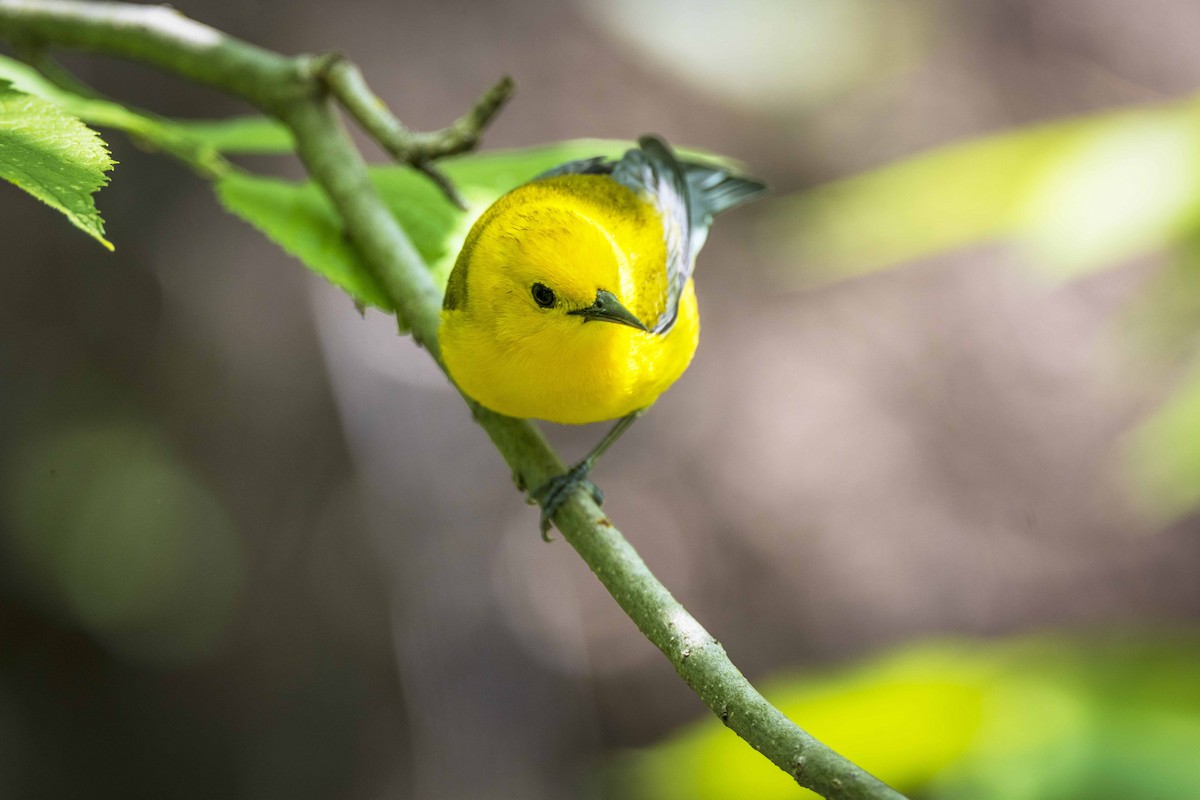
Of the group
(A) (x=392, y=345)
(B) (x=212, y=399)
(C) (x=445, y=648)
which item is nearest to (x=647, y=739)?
(C) (x=445, y=648)

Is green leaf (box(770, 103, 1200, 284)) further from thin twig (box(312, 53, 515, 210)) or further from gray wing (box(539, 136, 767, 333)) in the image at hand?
thin twig (box(312, 53, 515, 210))

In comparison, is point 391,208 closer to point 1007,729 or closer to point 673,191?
point 673,191

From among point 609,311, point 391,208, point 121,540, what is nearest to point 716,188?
point 391,208

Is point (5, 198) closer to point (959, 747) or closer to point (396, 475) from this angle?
point (396, 475)

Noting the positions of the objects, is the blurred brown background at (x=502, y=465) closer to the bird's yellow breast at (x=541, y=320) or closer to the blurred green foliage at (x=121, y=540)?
the blurred green foliage at (x=121, y=540)

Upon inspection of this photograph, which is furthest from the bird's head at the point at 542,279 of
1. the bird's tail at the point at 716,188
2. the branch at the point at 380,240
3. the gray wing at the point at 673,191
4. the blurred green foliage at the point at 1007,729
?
the bird's tail at the point at 716,188
